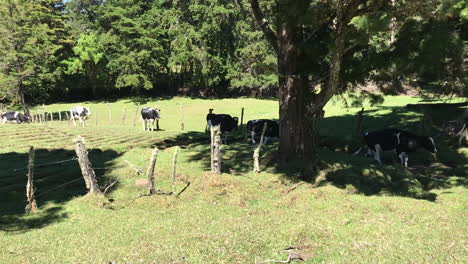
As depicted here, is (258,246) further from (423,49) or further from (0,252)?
(423,49)

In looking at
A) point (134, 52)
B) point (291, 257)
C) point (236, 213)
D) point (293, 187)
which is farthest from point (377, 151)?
point (134, 52)

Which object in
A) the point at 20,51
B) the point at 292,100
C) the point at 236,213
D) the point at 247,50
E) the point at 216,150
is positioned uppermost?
the point at 247,50

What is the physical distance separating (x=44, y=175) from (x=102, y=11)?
46.3m

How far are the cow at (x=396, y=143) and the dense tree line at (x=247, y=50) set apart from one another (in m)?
1.98

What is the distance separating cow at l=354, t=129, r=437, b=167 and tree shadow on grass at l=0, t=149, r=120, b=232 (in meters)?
10.4

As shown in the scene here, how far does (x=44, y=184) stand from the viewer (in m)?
11.2

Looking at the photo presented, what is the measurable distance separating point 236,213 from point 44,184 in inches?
Result: 244

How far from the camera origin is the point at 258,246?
689 cm

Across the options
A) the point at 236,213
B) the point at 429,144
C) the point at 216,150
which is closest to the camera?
the point at 236,213

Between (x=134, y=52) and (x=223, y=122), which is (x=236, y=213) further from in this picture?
(x=134, y=52)

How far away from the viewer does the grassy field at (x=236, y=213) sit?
664 cm

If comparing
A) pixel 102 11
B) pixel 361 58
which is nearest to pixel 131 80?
pixel 102 11

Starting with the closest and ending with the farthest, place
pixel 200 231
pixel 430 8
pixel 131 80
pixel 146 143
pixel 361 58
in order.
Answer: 1. pixel 200 231
2. pixel 430 8
3. pixel 361 58
4. pixel 146 143
5. pixel 131 80

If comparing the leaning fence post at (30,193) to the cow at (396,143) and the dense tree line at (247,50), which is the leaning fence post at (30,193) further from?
the cow at (396,143)
